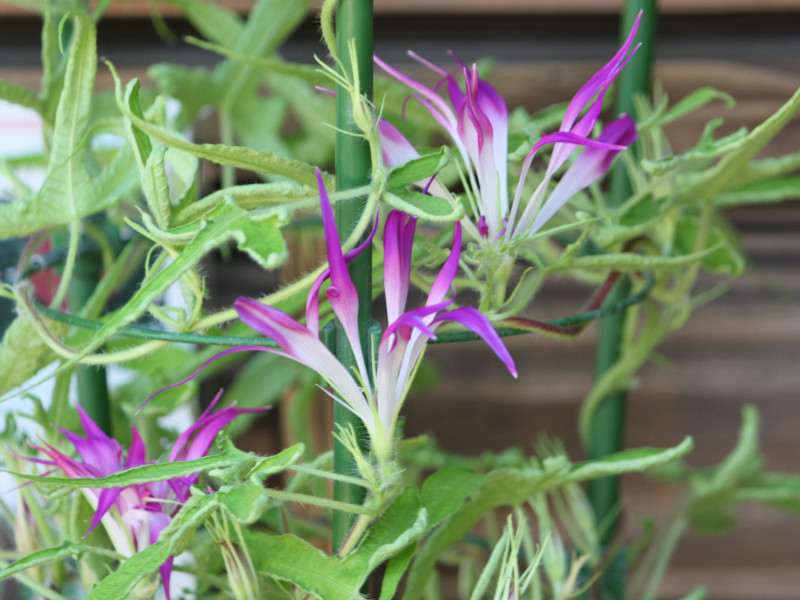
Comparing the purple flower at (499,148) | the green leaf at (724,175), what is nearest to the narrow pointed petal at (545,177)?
the purple flower at (499,148)

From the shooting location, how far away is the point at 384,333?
0.26 metres

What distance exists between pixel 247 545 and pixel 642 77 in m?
0.37

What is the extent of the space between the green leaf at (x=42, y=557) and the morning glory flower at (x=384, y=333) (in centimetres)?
11

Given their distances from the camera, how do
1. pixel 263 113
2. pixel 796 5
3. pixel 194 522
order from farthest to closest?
1. pixel 796 5
2. pixel 263 113
3. pixel 194 522

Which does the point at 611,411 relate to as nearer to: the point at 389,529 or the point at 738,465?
the point at 738,465

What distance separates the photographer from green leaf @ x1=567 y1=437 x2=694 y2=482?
334mm

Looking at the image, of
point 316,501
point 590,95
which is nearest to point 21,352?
point 316,501

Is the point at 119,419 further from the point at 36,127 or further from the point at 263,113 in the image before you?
the point at 36,127

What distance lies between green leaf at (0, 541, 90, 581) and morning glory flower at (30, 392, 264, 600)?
0.02 m

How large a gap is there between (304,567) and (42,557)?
10cm

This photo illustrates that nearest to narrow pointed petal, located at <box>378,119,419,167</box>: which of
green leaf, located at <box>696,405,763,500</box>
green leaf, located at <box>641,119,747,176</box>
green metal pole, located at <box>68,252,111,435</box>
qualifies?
green leaf, located at <box>641,119,747,176</box>

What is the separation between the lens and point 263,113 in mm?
557

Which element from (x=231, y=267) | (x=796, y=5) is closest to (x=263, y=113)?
(x=231, y=267)

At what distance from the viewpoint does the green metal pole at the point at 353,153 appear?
10.8 inches
